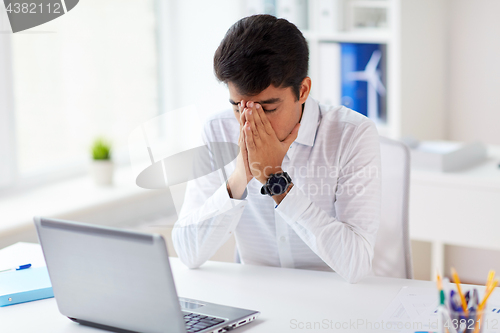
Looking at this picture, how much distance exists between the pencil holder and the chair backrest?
0.61 meters

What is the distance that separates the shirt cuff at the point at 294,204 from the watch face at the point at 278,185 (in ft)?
0.06

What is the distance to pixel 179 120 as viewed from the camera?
63.6 inches

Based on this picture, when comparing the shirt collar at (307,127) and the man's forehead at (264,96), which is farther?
the shirt collar at (307,127)

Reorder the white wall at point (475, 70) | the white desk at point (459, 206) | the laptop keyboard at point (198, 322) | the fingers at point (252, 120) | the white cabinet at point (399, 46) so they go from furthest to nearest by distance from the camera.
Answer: the white wall at point (475, 70) < the white cabinet at point (399, 46) < the white desk at point (459, 206) < the fingers at point (252, 120) < the laptop keyboard at point (198, 322)

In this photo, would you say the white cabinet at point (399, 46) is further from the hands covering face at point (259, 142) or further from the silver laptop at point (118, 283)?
the silver laptop at point (118, 283)

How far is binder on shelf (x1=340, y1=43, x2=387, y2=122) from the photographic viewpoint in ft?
7.90

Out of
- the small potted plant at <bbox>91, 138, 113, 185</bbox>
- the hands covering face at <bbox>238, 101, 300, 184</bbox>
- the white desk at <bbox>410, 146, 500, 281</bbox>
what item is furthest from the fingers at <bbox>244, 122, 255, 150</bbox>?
the white desk at <bbox>410, 146, 500, 281</bbox>

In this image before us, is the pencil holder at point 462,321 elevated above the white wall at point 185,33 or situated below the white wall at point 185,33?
below

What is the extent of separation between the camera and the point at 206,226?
1244 millimetres

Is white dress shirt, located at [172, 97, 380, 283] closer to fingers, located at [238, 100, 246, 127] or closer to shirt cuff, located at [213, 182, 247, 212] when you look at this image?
shirt cuff, located at [213, 182, 247, 212]

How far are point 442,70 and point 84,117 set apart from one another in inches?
62.2

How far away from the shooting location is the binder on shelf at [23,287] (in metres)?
1.04

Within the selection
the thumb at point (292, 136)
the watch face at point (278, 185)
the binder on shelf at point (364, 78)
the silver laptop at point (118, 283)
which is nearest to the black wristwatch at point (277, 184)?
the watch face at point (278, 185)

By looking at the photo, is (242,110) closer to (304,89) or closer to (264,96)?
(264,96)
